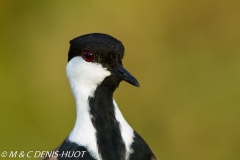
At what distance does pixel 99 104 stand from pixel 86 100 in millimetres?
82

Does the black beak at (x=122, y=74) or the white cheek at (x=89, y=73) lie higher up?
the black beak at (x=122, y=74)

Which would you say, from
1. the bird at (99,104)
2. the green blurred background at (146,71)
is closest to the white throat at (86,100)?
the bird at (99,104)

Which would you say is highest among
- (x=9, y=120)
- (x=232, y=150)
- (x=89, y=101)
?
(x=89, y=101)

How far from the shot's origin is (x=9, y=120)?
7.00 meters

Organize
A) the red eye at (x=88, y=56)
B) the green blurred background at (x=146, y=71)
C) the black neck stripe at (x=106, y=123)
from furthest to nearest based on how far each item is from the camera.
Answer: the green blurred background at (x=146, y=71)
the red eye at (x=88, y=56)
the black neck stripe at (x=106, y=123)

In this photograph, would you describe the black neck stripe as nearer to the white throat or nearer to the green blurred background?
the white throat

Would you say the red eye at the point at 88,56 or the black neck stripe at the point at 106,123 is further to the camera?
the red eye at the point at 88,56

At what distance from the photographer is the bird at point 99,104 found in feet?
14.4

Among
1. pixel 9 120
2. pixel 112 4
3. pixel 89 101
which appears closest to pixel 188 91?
pixel 112 4

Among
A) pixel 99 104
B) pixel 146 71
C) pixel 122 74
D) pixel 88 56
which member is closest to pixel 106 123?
pixel 99 104

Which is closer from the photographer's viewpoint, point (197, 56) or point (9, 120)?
point (9, 120)

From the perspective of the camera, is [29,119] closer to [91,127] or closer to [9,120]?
[9,120]

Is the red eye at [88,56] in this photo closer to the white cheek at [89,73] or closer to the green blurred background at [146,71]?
the white cheek at [89,73]

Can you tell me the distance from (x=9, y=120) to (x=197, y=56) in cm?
203
